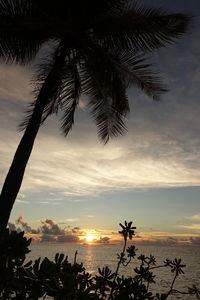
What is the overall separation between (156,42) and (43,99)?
358cm

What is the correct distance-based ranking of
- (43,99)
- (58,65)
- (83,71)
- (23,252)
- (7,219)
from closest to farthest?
(23,252), (7,219), (43,99), (58,65), (83,71)

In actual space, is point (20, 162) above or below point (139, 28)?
below

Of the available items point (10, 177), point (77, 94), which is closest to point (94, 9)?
point (77, 94)

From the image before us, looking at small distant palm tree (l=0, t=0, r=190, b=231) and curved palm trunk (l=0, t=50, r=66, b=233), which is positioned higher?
small distant palm tree (l=0, t=0, r=190, b=231)

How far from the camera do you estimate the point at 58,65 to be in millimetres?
9188

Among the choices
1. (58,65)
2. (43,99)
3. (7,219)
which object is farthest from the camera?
(58,65)

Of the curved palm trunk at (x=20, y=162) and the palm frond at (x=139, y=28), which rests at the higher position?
the palm frond at (x=139, y=28)

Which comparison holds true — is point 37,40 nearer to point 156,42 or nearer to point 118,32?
point 118,32

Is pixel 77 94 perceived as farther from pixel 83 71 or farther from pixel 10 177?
pixel 10 177

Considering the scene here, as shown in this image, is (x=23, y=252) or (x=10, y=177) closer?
(x=23, y=252)

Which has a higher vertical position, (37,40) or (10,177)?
(37,40)

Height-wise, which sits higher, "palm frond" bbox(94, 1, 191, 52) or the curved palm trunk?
"palm frond" bbox(94, 1, 191, 52)

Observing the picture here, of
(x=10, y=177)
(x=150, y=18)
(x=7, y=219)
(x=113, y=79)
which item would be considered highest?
(x=150, y=18)

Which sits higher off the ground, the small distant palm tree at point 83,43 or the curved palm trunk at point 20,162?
the small distant palm tree at point 83,43
